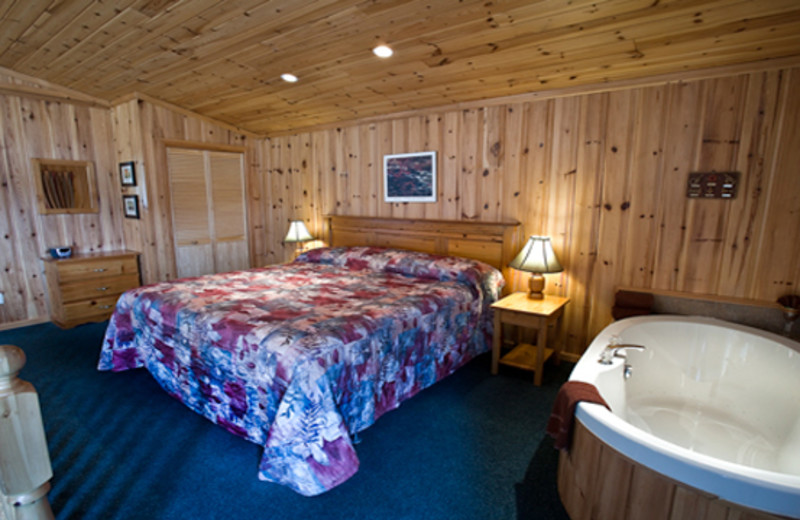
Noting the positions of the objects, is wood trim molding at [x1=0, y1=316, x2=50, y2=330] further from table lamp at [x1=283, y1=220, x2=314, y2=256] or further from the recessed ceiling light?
the recessed ceiling light

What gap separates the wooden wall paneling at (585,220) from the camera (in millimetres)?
3006

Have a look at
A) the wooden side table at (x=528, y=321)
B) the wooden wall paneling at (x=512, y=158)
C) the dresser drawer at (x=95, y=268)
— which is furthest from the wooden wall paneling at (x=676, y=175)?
the dresser drawer at (x=95, y=268)

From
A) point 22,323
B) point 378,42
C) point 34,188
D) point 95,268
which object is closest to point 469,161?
point 378,42

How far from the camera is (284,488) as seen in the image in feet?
6.28

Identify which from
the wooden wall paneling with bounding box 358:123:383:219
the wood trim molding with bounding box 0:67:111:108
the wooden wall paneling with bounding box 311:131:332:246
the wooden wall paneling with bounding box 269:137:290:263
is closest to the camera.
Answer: the wood trim molding with bounding box 0:67:111:108

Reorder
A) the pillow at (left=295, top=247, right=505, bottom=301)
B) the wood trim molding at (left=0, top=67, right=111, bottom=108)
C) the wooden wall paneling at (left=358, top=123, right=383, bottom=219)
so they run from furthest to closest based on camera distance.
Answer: the wooden wall paneling at (left=358, top=123, right=383, bottom=219) → the wood trim molding at (left=0, top=67, right=111, bottom=108) → the pillow at (left=295, top=247, right=505, bottom=301)

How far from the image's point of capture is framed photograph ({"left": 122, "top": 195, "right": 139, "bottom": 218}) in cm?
446

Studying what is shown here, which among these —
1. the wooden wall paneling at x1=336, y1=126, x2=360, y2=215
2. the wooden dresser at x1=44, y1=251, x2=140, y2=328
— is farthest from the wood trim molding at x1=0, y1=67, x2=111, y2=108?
the wooden wall paneling at x1=336, y1=126, x2=360, y2=215

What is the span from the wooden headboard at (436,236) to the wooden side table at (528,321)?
46 centimetres

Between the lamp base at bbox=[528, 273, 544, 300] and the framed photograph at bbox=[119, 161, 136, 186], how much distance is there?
13.9ft

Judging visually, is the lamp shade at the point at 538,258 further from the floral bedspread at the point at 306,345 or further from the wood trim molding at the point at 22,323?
the wood trim molding at the point at 22,323

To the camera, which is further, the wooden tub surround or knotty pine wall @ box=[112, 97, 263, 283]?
knotty pine wall @ box=[112, 97, 263, 283]

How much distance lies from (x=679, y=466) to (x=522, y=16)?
84.7 inches

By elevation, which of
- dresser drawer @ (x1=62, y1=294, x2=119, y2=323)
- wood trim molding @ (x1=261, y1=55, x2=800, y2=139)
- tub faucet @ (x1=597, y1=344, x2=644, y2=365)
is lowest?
dresser drawer @ (x1=62, y1=294, x2=119, y2=323)
